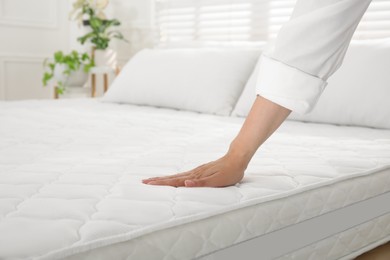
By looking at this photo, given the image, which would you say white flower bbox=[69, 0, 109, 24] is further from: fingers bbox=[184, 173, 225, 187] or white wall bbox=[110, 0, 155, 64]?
fingers bbox=[184, 173, 225, 187]

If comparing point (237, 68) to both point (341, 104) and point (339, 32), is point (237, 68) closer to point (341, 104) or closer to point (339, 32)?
point (341, 104)

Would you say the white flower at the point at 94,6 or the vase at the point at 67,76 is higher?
the white flower at the point at 94,6

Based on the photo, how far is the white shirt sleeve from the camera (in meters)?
1.05

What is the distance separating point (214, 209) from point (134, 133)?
926 mm

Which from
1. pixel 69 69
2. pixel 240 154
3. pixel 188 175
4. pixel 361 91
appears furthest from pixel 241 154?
pixel 69 69

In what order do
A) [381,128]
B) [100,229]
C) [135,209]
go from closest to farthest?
[100,229] < [135,209] < [381,128]

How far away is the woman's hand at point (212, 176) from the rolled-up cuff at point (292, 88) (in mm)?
158

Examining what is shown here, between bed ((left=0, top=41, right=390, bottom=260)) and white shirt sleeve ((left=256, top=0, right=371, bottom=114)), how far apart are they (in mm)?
196

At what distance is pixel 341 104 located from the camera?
202cm

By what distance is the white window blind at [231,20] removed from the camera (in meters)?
2.62

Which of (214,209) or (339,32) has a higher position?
(339,32)

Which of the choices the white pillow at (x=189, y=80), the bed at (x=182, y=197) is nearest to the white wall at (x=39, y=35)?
the white pillow at (x=189, y=80)

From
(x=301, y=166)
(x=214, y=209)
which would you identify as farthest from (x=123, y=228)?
(x=301, y=166)

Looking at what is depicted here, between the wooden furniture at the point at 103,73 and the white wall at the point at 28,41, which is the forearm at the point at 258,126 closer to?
the wooden furniture at the point at 103,73
